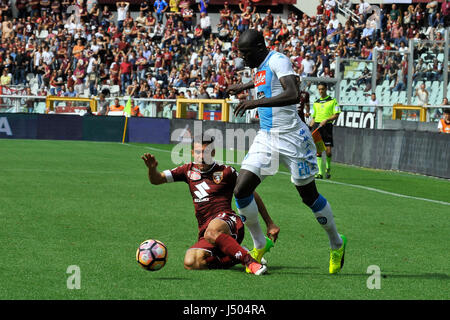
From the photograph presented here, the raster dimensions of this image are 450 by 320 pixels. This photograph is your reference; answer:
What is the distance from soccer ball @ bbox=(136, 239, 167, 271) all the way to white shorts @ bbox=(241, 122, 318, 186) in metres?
1.10

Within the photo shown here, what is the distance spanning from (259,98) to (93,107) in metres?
27.0

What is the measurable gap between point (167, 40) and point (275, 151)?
34.0m

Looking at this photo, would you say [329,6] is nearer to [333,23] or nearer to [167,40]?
[333,23]

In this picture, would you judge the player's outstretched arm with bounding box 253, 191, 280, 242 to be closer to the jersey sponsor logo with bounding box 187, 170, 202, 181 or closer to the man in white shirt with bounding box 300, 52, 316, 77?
the jersey sponsor logo with bounding box 187, 170, 202, 181

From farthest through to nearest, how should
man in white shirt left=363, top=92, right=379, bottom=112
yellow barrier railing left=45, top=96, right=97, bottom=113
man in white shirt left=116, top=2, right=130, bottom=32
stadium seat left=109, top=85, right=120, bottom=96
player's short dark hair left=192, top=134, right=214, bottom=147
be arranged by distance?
man in white shirt left=116, top=2, right=130, bottom=32 → stadium seat left=109, top=85, right=120, bottom=96 → yellow barrier railing left=45, top=96, right=97, bottom=113 → man in white shirt left=363, top=92, right=379, bottom=112 → player's short dark hair left=192, top=134, right=214, bottom=147

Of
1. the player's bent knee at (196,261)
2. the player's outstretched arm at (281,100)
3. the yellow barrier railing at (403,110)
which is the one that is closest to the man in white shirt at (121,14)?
the yellow barrier railing at (403,110)

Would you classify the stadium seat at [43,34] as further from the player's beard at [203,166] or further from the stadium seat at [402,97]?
the player's beard at [203,166]

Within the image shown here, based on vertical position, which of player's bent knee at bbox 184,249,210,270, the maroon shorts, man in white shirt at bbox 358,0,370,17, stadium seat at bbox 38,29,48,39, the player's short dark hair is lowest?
player's bent knee at bbox 184,249,210,270

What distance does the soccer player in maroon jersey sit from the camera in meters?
7.73

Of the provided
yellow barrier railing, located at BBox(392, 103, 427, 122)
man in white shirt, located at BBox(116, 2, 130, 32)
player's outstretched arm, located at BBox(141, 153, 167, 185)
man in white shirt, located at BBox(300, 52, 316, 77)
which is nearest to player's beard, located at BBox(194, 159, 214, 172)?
player's outstretched arm, located at BBox(141, 153, 167, 185)

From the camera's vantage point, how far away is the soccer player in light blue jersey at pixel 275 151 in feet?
25.1

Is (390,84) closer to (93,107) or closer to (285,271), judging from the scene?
(93,107)

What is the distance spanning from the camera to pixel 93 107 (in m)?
34.1
